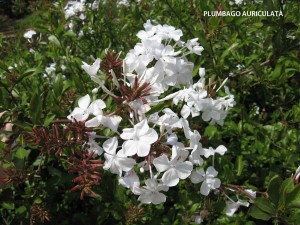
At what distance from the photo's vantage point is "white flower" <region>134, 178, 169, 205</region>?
0.85 metres

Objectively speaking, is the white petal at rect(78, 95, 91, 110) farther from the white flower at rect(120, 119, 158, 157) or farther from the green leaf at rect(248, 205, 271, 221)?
the green leaf at rect(248, 205, 271, 221)

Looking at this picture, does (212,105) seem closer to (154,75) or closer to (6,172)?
(154,75)

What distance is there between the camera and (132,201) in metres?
1.27

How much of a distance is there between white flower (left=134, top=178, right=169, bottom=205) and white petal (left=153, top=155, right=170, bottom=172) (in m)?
0.06

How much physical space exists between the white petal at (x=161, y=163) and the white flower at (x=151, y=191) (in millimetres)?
57

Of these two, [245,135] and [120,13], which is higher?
[120,13]

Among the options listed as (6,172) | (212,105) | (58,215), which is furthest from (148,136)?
(58,215)

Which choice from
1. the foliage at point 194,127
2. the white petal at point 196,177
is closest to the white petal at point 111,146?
the foliage at point 194,127

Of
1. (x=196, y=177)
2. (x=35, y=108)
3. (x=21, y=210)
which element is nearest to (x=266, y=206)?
(x=196, y=177)

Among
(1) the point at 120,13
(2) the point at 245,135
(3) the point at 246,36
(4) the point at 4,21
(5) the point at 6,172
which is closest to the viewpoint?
(5) the point at 6,172

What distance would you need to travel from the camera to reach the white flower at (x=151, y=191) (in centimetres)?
85

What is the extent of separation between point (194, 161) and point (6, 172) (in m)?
0.54

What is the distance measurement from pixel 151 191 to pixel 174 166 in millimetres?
104

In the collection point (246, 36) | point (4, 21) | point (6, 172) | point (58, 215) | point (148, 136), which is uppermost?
point (148, 136)
